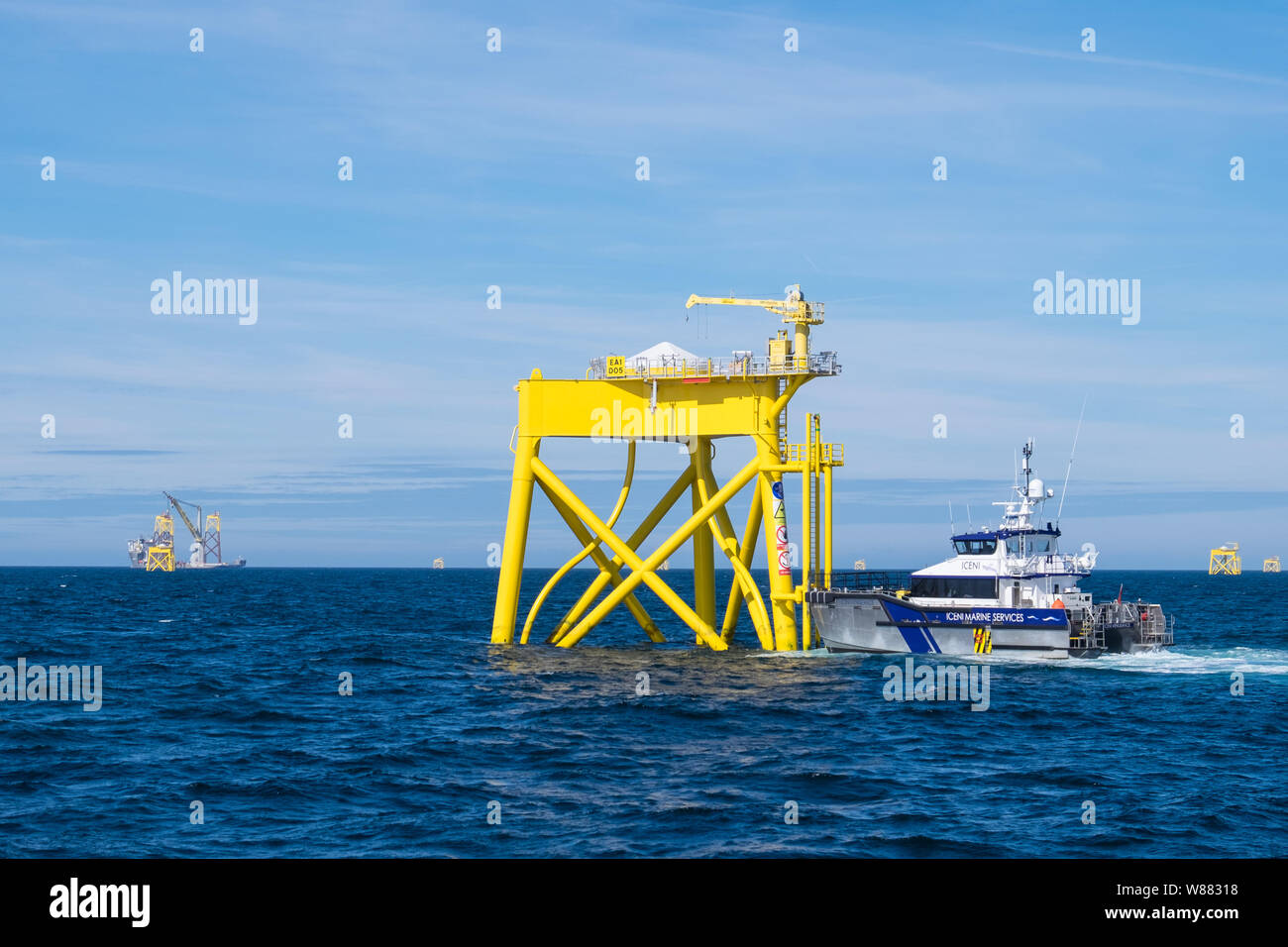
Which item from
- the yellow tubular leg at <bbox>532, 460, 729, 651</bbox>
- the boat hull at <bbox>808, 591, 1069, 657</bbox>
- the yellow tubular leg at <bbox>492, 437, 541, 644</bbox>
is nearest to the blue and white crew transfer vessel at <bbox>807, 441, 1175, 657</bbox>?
the boat hull at <bbox>808, 591, 1069, 657</bbox>

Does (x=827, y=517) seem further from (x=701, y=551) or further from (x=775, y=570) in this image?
(x=701, y=551)

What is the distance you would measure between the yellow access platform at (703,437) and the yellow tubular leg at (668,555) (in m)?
0.05

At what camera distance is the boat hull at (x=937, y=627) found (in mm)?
44375

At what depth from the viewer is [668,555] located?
4538 cm

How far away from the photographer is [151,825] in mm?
21094

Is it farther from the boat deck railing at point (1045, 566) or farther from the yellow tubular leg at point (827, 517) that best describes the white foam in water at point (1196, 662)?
the yellow tubular leg at point (827, 517)

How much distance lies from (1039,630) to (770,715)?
1621cm

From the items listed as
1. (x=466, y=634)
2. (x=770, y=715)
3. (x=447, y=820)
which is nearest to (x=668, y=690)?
(x=770, y=715)

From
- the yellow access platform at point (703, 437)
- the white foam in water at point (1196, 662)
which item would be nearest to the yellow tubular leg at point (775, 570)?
the yellow access platform at point (703, 437)

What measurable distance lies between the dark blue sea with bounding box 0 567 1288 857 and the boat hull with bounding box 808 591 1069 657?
4.49ft

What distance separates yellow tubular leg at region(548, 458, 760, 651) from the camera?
4453 cm

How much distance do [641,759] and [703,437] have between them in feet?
75.3
